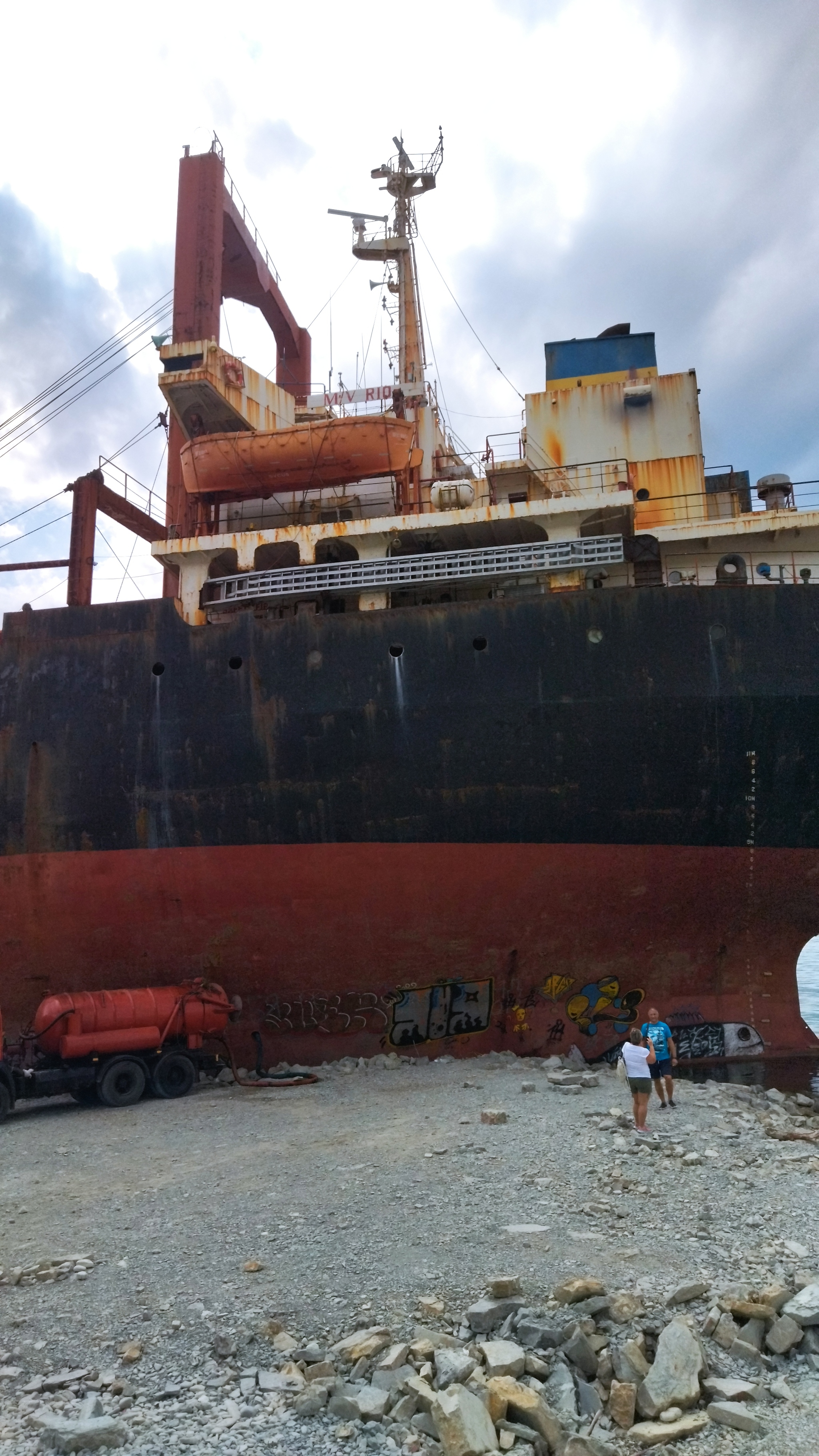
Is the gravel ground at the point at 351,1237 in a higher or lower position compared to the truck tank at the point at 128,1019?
lower

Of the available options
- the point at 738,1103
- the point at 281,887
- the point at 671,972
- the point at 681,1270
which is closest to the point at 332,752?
the point at 281,887

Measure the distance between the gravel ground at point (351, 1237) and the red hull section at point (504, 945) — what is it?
2293 millimetres

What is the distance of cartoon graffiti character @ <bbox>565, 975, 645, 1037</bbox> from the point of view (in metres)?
11.0

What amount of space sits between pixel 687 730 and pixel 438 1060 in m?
5.02

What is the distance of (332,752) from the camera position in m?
11.4

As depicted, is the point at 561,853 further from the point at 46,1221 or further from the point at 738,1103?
the point at 46,1221

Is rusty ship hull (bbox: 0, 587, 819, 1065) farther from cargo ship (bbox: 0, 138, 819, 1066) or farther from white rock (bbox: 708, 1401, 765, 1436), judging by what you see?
white rock (bbox: 708, 1401, 765, 1436)

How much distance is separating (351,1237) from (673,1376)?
218cm

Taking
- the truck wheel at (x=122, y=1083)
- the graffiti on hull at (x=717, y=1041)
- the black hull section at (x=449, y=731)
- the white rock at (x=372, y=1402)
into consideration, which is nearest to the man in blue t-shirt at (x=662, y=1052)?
the graffiti on hull at (x=717, y=1041)

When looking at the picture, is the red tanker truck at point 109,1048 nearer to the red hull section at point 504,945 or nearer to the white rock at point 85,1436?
the red hull section at point 504,945

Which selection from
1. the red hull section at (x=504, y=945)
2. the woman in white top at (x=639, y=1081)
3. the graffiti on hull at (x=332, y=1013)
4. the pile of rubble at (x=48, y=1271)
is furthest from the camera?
the graffiti on hull at (x=332, y=1013)

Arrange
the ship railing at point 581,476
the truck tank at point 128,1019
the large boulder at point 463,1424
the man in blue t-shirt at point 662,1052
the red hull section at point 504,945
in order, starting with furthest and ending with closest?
the ship railing at point 581,476
the red hull section at point 504,945
the truck tank at point 128,1019
the man in blue t-shirt at point 662,1052
the large boulder at point 463,1424

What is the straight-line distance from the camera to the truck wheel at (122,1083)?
32.1 feet

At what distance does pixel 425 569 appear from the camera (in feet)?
39.7
